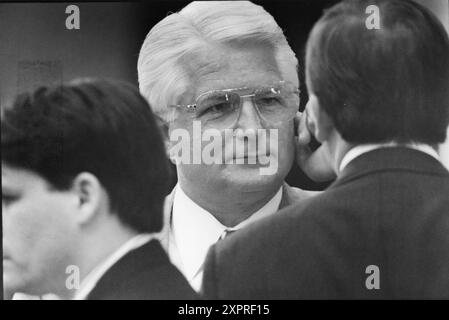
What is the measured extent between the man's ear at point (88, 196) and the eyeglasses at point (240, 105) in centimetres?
52

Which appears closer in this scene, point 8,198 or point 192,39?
point 192,39

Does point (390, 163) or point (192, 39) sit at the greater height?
point (192, 39)

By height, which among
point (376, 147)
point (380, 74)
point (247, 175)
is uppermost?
point (380, 74)

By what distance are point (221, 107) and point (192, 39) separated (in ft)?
1.09

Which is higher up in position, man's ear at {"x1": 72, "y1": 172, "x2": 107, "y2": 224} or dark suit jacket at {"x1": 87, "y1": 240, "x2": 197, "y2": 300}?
man's ear at {"x1": 72, "y1": 172, "x2": 107, "y2": 224}

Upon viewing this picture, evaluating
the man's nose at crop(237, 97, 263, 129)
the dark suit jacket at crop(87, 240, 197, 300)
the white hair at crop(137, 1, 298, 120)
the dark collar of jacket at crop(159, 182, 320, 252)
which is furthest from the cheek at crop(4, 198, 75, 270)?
the man's nose at crop(237, 97, 263, 129)

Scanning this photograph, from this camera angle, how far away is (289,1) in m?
3.45

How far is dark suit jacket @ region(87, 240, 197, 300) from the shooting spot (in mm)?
3350

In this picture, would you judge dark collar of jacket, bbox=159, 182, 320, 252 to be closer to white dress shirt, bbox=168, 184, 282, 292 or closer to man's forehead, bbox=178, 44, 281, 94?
white dress shirt, bbox=168, 184, 282, 292

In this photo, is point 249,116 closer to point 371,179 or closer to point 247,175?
point 247,175

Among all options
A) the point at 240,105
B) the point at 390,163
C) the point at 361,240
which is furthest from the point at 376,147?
the point at 240,105

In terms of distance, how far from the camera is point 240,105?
11.1ft

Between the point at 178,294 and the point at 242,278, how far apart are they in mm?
310
